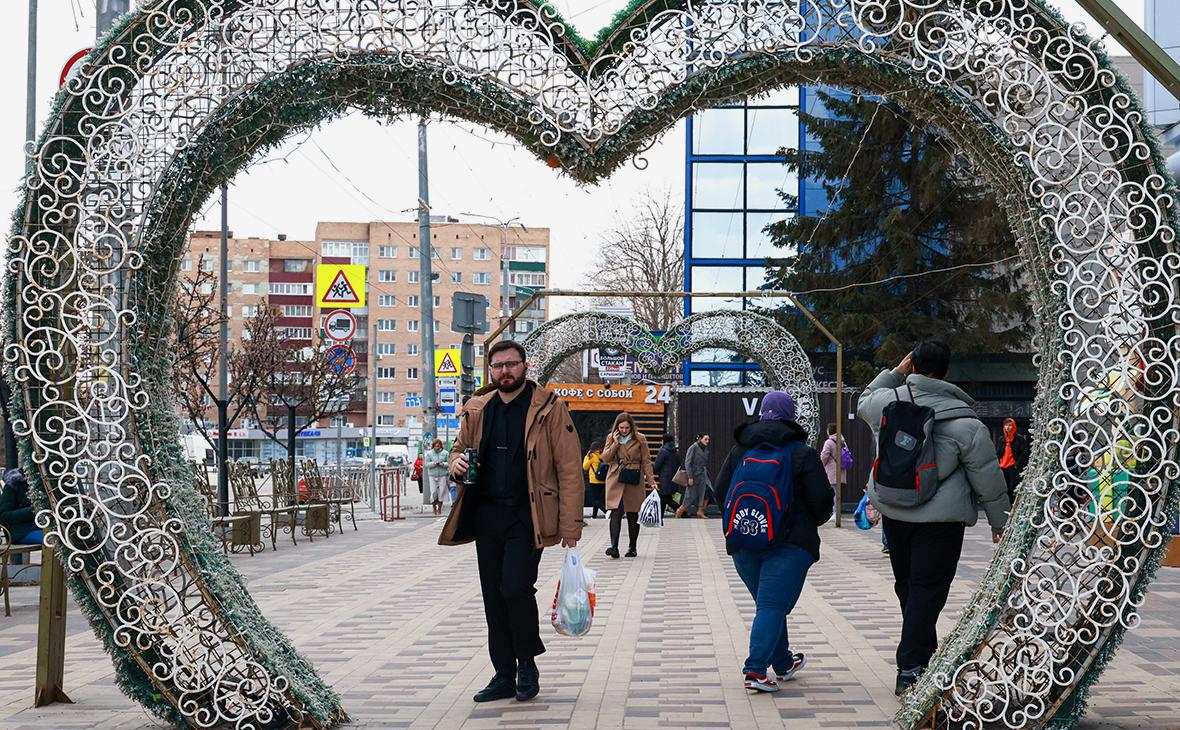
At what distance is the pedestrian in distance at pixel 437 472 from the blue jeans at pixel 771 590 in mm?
19078

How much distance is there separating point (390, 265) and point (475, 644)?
97047 millimetres

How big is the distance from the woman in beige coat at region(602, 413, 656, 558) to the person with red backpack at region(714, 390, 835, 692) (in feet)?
26.7

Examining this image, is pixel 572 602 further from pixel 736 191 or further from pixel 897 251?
pixel 736 191

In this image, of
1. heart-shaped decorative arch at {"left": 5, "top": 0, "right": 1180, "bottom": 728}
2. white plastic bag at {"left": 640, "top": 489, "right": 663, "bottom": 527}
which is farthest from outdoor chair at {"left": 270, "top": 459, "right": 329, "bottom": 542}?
heart-shaped decorative arch at {"left": 5, "top": 0, "right": 1180, "bottom": 728}

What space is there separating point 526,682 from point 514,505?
0.90 metres

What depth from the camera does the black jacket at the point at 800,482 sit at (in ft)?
22.7

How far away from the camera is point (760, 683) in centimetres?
683

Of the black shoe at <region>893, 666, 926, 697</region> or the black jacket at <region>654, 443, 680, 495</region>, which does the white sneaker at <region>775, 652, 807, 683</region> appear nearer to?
the black shoe at <region>893, 666, 926, 697</region>

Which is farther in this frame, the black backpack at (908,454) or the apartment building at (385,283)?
the apartment building at (385,283)

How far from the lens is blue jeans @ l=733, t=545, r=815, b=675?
22.4 feet

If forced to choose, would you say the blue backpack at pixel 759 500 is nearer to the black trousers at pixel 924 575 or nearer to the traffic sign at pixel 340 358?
the black trousers at pixel 924 575

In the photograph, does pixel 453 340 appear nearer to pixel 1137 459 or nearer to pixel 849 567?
pixel 849 567

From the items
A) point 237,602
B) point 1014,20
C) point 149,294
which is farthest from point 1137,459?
point 149,294

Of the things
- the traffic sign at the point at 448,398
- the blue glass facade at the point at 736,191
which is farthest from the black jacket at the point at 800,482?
the blue glass facade at the point at 736,191
